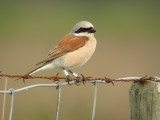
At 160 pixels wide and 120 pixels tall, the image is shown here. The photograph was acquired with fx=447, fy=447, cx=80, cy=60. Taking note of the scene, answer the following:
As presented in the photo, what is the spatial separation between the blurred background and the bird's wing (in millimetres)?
898

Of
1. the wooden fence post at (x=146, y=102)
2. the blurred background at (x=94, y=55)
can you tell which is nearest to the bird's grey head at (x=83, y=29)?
the blurred background at (x=94, y=55)

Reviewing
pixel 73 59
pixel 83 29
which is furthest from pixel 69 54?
pixel 83 29

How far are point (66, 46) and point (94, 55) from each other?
581 cm

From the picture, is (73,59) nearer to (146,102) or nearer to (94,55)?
(146,102)

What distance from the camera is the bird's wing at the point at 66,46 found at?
5555 millimetres

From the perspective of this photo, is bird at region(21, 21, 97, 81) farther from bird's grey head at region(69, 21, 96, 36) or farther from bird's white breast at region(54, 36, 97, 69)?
bird's grey head at region(69, 21, 96, 36)

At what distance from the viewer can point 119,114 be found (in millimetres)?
6875

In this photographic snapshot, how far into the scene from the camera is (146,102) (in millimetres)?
3641

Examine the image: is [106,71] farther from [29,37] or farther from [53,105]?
[29,37]

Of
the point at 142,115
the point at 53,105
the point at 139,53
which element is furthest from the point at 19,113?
the point at 139,53

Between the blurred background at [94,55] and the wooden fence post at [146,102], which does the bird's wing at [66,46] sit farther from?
the wooden fence post at [146,102]

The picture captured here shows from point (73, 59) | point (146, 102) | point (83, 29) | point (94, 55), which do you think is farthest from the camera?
point (94, 55)

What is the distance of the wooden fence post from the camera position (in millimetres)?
3627

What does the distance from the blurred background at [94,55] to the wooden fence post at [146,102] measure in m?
2.41
